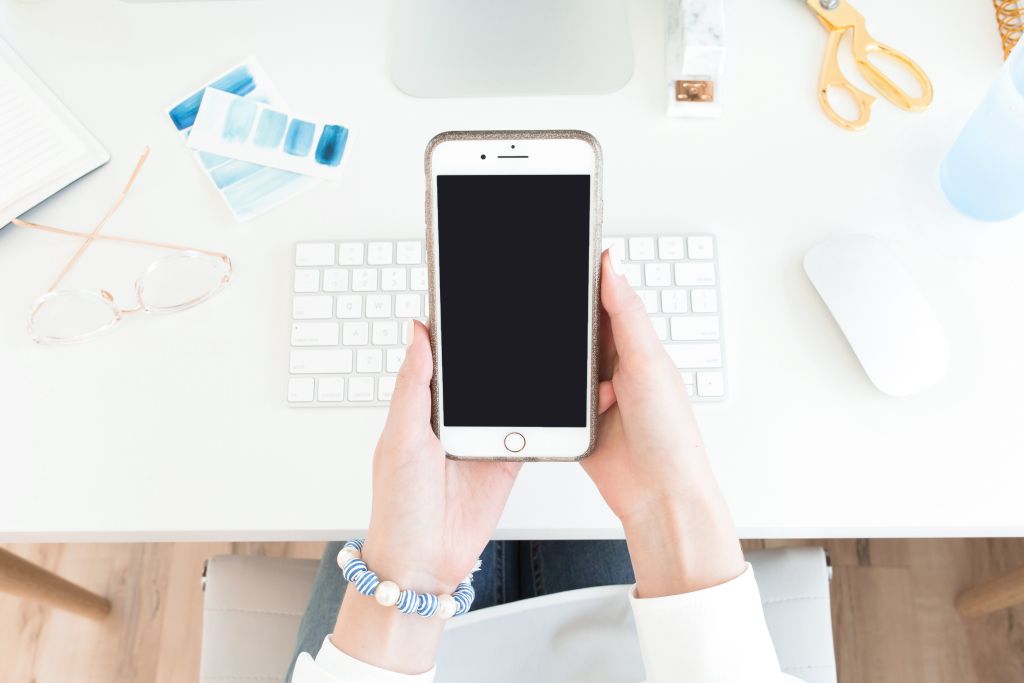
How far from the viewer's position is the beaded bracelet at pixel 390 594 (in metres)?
0.58

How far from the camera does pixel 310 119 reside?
2.57ft

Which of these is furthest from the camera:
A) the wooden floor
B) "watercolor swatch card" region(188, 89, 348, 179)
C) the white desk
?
the wooden floor

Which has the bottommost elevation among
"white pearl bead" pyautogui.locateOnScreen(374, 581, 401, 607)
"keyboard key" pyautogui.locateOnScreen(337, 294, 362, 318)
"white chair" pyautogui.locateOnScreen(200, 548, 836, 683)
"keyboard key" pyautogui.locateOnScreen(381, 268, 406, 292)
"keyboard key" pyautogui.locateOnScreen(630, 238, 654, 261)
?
"white chair" pyautogui.locateOnScreen(200, 548, 836, 683)

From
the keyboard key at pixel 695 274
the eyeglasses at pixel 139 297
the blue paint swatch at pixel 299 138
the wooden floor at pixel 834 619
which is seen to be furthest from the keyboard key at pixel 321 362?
the wooden floor at pixel 834 619

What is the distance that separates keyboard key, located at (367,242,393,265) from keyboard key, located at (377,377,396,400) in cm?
11

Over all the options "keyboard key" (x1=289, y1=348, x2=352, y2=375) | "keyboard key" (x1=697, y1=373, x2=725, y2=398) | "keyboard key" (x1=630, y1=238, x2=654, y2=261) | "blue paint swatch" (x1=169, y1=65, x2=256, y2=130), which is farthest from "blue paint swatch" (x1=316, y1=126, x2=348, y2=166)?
"keyboard key" (x1=697, y1=373, x2=725, y2=398)

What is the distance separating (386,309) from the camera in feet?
2.31

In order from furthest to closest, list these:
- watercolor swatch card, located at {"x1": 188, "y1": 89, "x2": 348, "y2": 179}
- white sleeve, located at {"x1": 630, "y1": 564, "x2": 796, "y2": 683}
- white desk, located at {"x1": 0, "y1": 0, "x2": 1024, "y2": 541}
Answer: watercolor swatch card, located at {"x1": 188, "y1": 89, "x2": 348, "y2": 179} < white desk, located at {"x1": 0, "y1": 0, "x2": 1024, "y2": 541} < white sleeve, located at {"x1": 630, "y1": 564, "x2": 796, "y2": 683}

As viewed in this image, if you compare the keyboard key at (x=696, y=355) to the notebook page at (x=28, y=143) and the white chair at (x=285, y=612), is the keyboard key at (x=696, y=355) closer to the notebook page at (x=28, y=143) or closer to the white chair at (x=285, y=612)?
the white chair at (x=285, y=612)

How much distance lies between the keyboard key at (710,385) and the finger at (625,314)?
0.10m

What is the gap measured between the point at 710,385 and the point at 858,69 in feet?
1.26

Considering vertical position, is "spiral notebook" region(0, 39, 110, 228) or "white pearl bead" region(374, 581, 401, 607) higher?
"spiral notebook" region(0, 39, 110, 228)

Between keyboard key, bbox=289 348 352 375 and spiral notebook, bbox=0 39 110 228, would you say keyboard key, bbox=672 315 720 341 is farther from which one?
spiral notebook, bbox=0 39 110 228

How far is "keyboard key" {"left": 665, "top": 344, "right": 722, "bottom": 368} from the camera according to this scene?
0.68 meters
